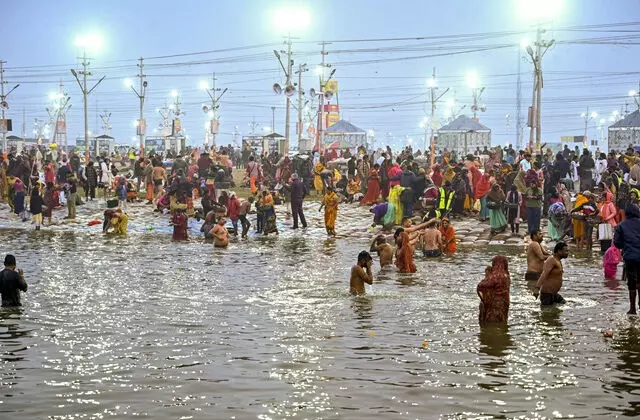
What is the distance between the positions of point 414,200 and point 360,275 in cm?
1263

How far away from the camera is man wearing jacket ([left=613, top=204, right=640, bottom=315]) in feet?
46.1

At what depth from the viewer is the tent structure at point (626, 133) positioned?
45656mm

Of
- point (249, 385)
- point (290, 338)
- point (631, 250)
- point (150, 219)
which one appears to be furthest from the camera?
point (150, 219)

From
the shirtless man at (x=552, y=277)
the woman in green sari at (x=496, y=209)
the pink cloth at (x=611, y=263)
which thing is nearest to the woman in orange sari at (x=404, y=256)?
the pink cloth at (x=611, y=263)

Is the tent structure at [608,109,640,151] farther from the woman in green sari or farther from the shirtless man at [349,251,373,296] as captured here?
the shirtless man at [349,251,373,296]

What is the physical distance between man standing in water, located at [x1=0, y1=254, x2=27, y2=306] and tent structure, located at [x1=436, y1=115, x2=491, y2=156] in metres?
42.6

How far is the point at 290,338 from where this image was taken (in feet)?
42.4

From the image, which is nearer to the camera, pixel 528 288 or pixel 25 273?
pixel 528 288

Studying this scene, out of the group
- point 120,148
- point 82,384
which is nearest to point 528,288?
point 82,384

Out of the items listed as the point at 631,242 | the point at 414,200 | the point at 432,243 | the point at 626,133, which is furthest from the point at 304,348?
the point at 626,133

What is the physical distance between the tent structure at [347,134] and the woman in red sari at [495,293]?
46.1 metres

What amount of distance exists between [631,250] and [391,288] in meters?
4.55

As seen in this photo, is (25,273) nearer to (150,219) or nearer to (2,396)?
(2,396)

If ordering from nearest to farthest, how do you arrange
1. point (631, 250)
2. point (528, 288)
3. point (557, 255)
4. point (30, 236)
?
point (631, 250)
point (557, 255)
point (528, 288)
point (30, 236)
